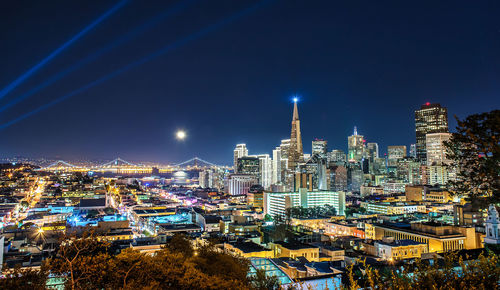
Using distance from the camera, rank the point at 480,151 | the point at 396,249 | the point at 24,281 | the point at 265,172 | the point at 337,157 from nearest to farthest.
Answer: the point at 24,281, the point at 480,151, the point at 396,249, the point at 265,172, the point at 337,157

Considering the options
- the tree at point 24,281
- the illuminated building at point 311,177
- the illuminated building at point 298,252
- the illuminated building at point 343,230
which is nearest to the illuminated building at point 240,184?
the illuminated building at point 311,177

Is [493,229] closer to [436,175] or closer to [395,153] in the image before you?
[436,175]

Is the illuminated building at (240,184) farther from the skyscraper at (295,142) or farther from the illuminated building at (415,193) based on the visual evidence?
the illuminated building at (415,193)

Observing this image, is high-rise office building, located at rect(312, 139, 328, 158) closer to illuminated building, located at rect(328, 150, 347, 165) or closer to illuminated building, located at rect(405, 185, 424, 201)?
illuminated building, located at rect(328, 150, 347, 165)

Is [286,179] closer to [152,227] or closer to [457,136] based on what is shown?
[152,227]

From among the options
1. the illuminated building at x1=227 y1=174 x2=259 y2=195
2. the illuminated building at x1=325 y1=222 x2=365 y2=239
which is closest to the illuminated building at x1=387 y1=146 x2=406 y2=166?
the illuminated building at x1=227 y1=174 x2=259 y2=195

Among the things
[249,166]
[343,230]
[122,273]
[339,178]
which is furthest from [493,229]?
[249,166]
